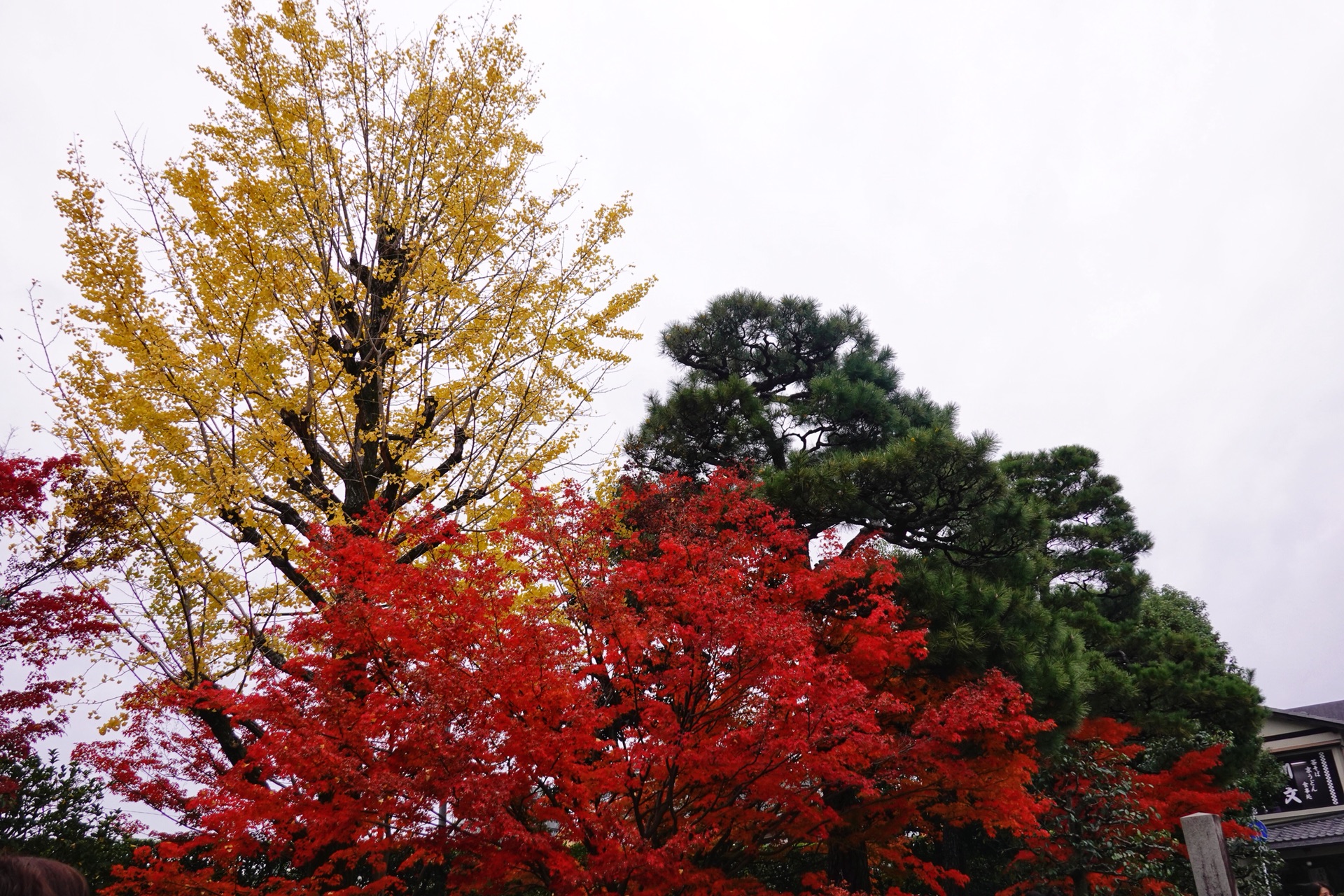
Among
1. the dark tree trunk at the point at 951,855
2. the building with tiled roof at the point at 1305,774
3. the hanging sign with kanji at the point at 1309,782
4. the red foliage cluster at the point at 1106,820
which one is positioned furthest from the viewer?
the hanging sign with kanji at the point at 1309,782

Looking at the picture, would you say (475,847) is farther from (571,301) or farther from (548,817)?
(571,301)

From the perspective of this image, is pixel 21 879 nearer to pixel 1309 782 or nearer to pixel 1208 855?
pixel 1208 855

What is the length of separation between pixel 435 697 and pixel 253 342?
3726 mm

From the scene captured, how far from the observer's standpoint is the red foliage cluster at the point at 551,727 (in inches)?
209

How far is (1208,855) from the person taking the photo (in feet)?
19.8

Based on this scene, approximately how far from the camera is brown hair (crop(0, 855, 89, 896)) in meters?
1.74

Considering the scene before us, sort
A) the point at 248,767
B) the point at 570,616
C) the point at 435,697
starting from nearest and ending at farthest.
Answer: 1. the point at 435,697
2. the point at 248,767
3. the point at 570,616

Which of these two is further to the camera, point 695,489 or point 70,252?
point 695,489

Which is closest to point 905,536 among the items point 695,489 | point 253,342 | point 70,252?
point 695,489

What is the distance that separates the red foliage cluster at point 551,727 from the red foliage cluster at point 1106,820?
103 inches

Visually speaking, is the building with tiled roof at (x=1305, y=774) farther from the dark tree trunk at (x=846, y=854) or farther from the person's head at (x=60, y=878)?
the person's head at (x=60, y=878)

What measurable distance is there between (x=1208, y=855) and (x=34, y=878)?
285 inches

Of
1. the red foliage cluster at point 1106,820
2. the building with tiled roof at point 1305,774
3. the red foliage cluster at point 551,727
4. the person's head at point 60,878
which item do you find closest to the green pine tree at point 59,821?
the red foliage cluster at point 551,727

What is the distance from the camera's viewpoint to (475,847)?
17.9 ft
